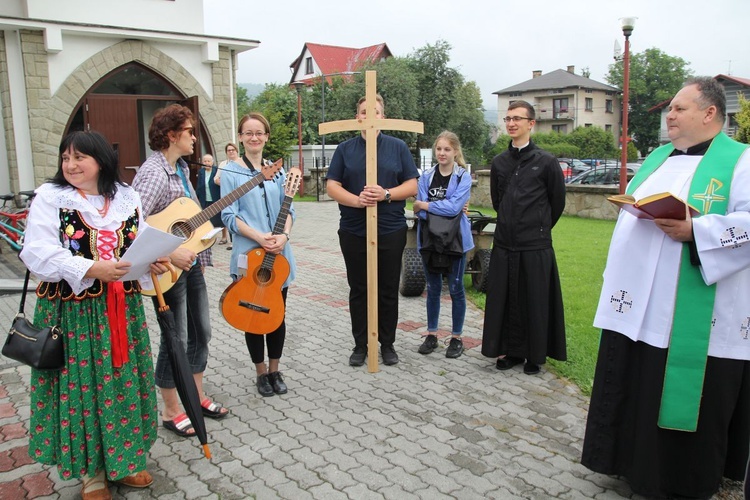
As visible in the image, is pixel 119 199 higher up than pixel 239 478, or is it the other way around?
pixel 119 199

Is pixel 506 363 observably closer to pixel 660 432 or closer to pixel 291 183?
pixel 660 432

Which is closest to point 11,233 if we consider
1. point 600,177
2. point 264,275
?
point 264,275

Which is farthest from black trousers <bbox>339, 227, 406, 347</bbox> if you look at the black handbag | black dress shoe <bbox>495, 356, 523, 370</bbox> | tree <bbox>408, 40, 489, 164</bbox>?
tree <bbox>408, 40, 489, 164</bbox>

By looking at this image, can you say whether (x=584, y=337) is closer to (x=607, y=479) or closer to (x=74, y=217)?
(x=607, y=479)

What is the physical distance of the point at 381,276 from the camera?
5.29 meters

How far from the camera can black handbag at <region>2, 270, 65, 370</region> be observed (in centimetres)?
290

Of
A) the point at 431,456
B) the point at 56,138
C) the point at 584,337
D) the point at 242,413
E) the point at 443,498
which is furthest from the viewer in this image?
the point at 56,138

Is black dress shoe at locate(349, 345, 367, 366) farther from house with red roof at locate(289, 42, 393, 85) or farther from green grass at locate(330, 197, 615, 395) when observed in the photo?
house with red roof at locate(289, 42, 393, 85)

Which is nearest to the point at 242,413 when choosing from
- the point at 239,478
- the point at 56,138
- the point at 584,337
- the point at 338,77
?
the point at 239,478

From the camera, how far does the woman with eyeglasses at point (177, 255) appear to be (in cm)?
371

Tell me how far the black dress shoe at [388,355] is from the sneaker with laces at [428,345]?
0.33 m

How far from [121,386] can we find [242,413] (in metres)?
1.36

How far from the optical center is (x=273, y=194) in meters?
4.58

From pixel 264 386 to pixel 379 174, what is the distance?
1973 millimetres
